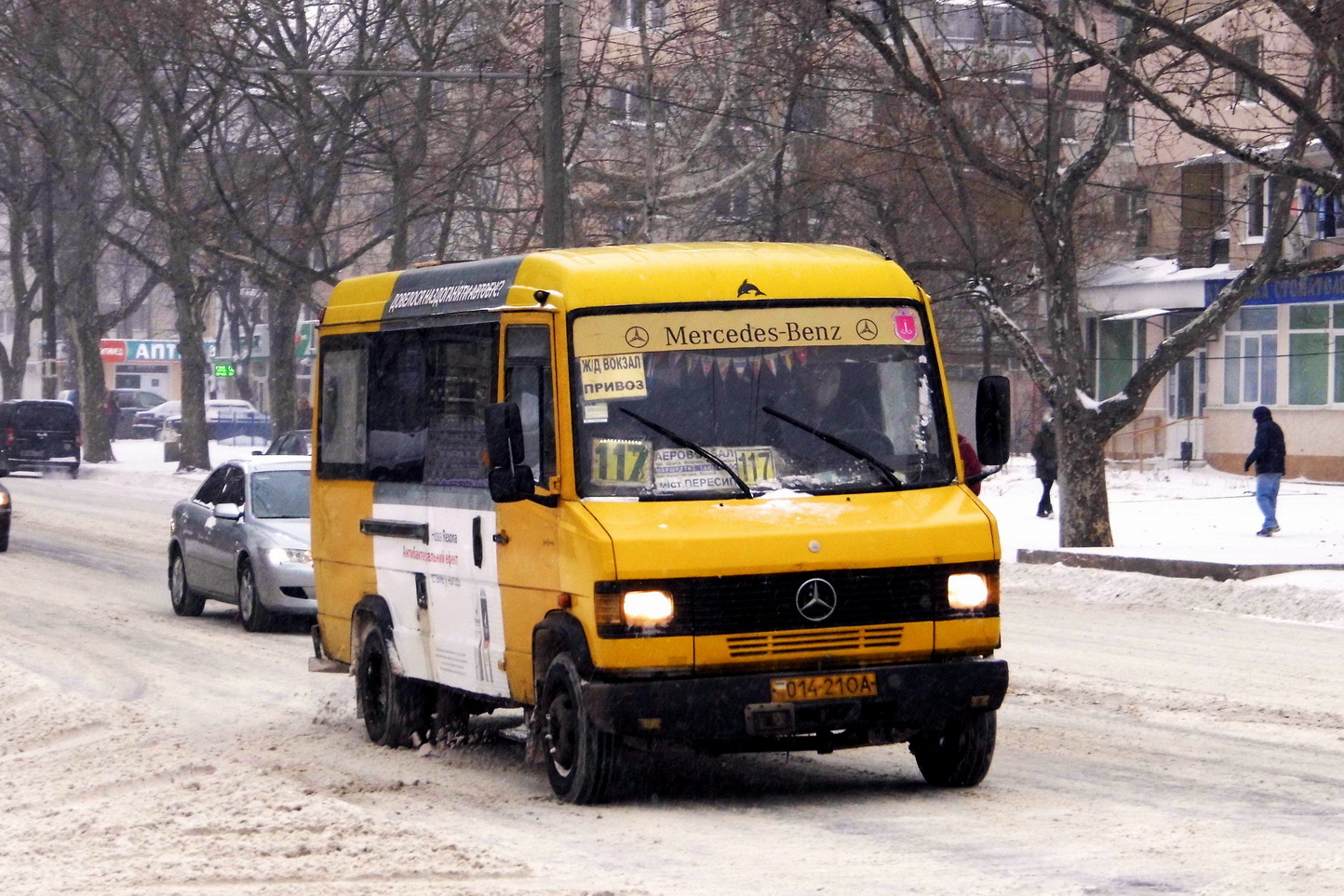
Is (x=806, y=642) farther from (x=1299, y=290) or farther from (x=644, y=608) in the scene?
(x=1299, y=290)

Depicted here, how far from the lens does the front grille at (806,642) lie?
26.3 ft

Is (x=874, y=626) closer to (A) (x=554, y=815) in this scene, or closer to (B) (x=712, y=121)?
(A) (x=554, y=815)

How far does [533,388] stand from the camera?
343 inches

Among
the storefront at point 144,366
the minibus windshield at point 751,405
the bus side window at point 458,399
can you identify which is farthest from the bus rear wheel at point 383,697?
the storefront at point 144,366

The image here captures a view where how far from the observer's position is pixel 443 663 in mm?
9766

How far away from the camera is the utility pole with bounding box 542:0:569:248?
22438 millimetres

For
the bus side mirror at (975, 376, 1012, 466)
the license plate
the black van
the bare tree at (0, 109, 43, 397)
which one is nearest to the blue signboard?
the black van

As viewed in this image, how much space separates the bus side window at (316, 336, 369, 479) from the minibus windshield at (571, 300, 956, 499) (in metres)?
2.56

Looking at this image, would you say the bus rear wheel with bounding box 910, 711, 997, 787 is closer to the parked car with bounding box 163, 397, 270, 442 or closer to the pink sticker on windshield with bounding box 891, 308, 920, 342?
the pink sticker on windshield with bounding box 891, 308, 920, 342

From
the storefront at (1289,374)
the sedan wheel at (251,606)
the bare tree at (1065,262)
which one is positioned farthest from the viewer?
the storefront at (1289,374)

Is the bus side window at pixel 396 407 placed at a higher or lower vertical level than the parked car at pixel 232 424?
higher

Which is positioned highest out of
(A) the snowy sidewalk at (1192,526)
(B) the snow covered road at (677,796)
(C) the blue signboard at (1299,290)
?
(C) the blue signboard at (1299,290)

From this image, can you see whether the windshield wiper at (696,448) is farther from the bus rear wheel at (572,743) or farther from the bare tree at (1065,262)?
the bare tree at (1065,262)

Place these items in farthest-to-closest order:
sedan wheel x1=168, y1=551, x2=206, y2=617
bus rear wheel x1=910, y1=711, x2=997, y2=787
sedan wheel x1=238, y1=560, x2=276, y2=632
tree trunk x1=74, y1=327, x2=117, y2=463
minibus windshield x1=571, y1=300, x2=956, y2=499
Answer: tree trunk x1=74, y1=327, x2=117, y2=463 → sedan wheel x1=168, y1=551, x2=206, y2=617 → sedan wheel x1=238, y1=560, x2=276, y2=632 → bus rear wheel x1=910, y1=711, x2=997, y2=787 → minibus windshield x1=571, y1=300, x2=956, y2=499
